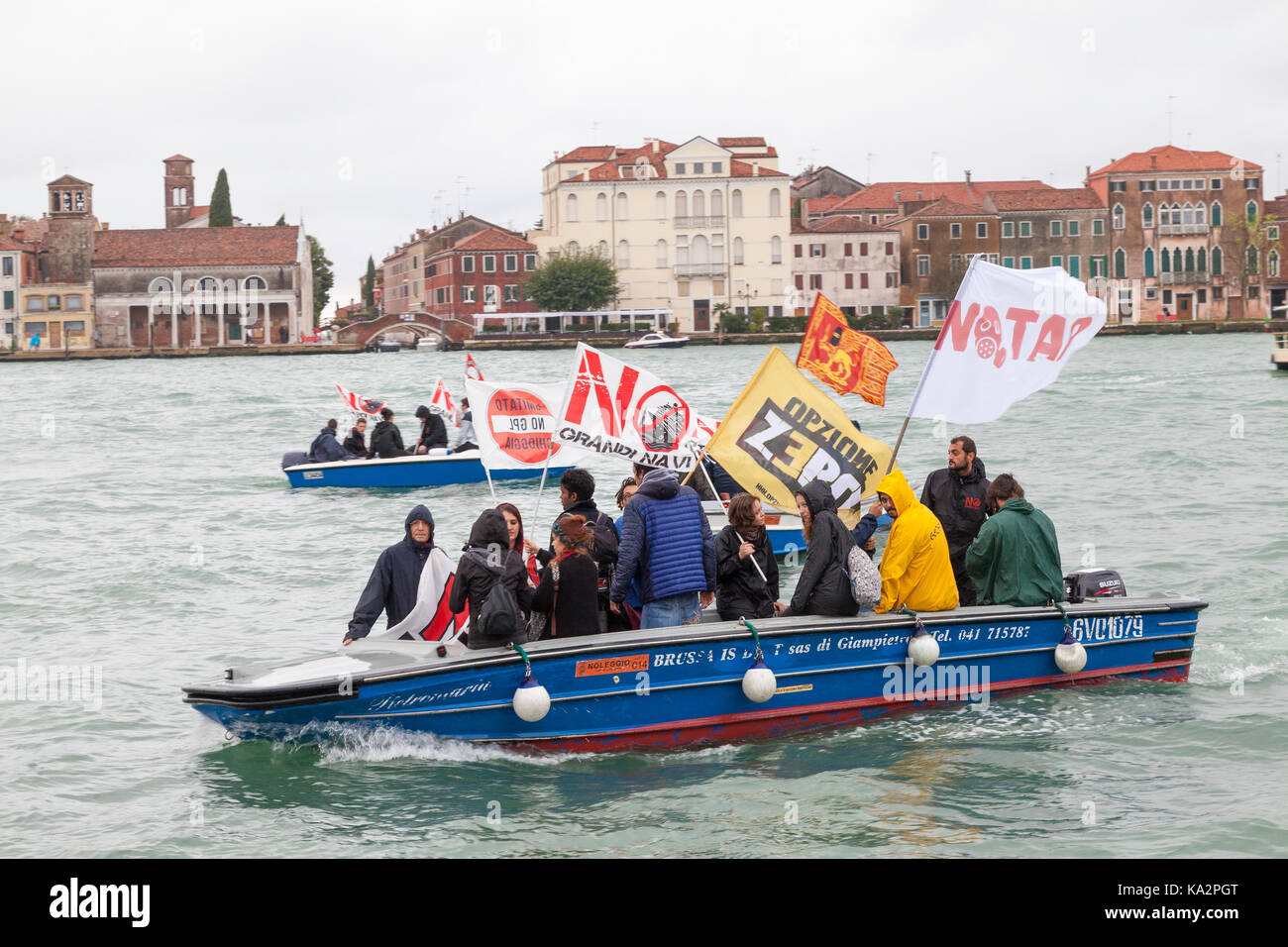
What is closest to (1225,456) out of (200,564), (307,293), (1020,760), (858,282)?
(200,564)

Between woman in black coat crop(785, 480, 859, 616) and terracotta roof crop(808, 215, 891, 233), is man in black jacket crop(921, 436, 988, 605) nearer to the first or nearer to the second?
woman in black coat crop(785, 480, 859, 616)

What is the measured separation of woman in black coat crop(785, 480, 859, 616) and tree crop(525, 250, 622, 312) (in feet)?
290

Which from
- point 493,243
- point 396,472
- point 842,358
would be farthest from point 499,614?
point 493,243

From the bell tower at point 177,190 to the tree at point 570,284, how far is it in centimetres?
3178

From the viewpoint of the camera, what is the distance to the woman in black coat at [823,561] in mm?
8711

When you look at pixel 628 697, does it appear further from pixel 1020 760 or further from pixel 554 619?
pixel 1020 760

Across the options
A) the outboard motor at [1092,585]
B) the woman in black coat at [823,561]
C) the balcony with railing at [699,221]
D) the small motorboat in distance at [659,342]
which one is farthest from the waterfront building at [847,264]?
the woman in black coat at [823,561]

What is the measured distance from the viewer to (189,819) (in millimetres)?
8352

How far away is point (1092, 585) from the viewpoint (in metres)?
10.0

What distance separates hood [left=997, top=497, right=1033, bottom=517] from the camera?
9.34m

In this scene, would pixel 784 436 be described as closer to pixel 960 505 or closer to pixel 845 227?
pixel 960 505

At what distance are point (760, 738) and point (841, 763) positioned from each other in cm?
51

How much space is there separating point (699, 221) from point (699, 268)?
323 centimetres

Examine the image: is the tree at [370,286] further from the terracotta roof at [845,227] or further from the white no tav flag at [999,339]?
the white no tav flag at [999,339]
